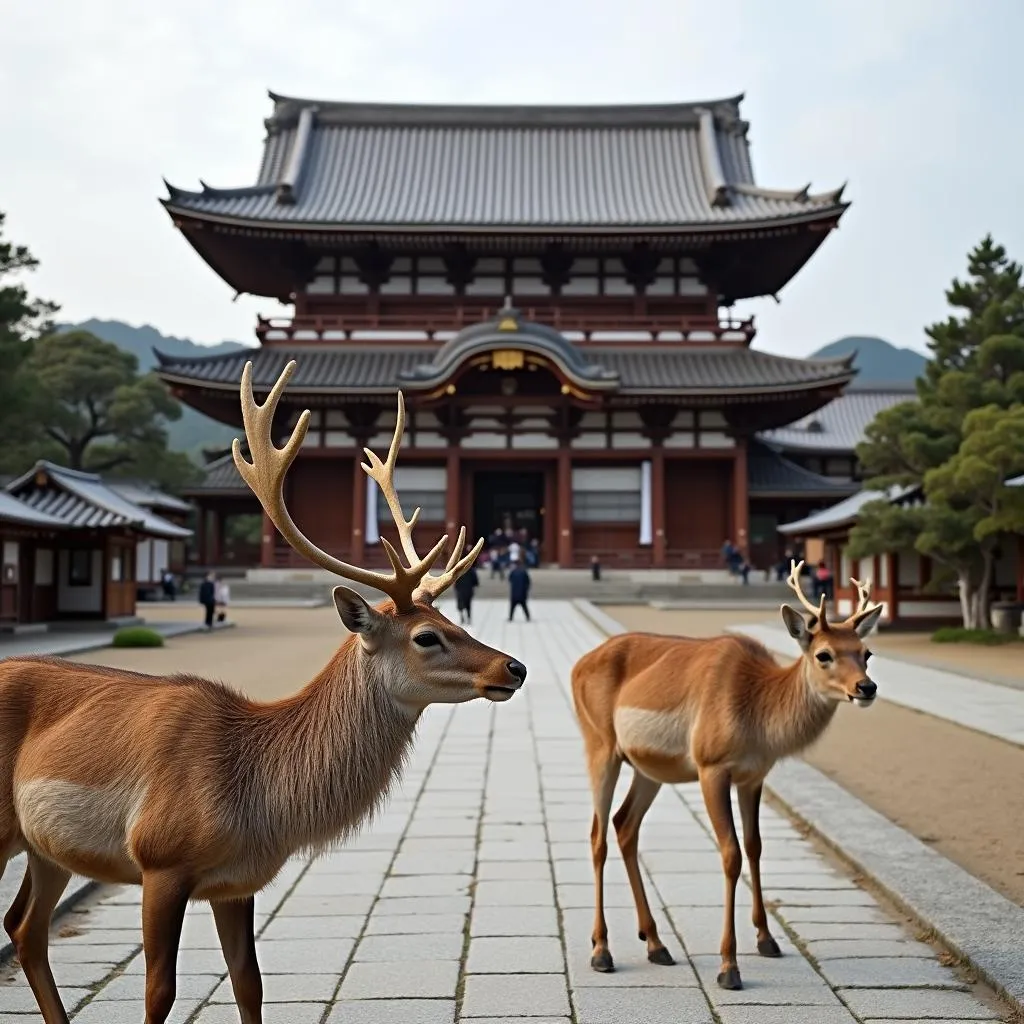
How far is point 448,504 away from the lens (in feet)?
106

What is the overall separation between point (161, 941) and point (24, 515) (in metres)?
18.2

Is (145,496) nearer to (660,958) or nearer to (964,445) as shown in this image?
(964,445)

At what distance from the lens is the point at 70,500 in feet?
76.2

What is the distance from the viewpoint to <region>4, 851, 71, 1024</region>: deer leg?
353 cm

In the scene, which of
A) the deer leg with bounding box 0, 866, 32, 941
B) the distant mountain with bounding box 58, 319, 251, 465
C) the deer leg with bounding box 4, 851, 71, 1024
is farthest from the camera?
the distant mountain with bounding box 58, 319, 251, 465

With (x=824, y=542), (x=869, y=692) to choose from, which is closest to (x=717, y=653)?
(x=869, y=692)

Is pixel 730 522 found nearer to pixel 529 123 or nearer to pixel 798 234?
pixel 798 234

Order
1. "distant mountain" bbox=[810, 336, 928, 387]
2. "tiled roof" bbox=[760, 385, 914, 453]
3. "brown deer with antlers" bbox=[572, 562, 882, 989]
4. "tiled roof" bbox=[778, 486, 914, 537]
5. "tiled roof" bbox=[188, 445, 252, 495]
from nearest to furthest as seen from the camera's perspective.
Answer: "brown deer with antlers" bbox=[572, 562, 882, 989], "tiled roof" bbox=[778, 486, 914, 537], "tiled roof" bbox=[188, 445, 252, 495], "tiled roof" bbox=[760, 385, 914, 453], "distant mountain" bbox=[810, 336, 928, 387]

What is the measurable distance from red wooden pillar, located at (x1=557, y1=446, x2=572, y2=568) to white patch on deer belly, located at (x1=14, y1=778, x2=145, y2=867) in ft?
96.7

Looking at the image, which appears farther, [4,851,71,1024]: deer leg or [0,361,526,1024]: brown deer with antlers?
[4,851,71,1024]: deer leg

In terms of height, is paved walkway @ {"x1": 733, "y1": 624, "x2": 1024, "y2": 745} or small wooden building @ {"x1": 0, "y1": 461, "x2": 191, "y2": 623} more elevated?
small wooden building @ {"x1": 0, "y1": 461, "x2": 191, "y2": 623}

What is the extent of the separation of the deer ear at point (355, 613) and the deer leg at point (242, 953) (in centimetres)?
95

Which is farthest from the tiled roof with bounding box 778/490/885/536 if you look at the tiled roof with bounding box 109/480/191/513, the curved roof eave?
the tiled roof with bounding box 109/480/191/513

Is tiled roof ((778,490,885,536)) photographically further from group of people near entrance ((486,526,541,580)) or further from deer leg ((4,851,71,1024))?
deer leg ((4,851,71,1024))
